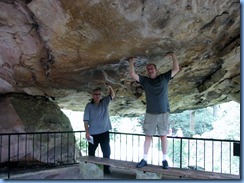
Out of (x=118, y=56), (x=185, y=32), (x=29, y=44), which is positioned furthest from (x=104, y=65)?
(x=185, y=32)

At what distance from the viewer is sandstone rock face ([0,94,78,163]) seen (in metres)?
5.81

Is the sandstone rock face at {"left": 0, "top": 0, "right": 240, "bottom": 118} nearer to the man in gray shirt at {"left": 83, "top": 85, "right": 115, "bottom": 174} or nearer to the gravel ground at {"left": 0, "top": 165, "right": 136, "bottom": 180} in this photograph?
the man in gray shirt at {"left": 83, "top": 85, "right": 115, "bottom": 174}

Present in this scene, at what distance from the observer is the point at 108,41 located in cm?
399

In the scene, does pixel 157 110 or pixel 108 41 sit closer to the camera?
pixel 157 110

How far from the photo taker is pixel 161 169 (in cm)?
353

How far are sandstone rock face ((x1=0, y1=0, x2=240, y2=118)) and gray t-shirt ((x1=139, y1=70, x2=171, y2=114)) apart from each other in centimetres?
69

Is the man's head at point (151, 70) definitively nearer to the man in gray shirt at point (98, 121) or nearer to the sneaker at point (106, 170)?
the man in gray shirt at point (98, 121)

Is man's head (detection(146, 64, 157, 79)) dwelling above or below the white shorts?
above

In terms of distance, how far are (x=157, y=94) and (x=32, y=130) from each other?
356 cm

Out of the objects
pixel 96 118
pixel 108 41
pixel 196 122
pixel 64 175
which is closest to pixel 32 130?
pixel 64 175

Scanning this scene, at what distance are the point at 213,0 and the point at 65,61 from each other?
8.29 feet

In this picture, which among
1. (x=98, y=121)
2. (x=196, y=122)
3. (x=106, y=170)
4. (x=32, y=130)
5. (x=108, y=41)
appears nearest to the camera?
(x=108, y=41)

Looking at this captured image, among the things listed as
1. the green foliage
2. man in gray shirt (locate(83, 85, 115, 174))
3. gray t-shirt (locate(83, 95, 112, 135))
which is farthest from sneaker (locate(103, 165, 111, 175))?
the green foliage

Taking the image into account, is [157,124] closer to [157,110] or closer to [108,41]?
[157,110]
